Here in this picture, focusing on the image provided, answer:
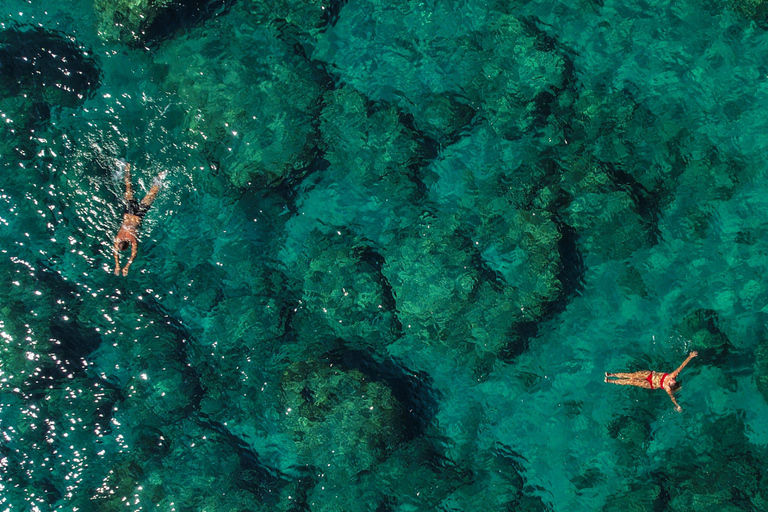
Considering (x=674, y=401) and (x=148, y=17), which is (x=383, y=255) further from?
(x=148, y=17)

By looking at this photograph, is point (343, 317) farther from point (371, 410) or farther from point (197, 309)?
point (197, 309)

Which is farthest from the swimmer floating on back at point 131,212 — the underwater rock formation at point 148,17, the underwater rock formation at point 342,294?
the underwater rock formation at point 342,294

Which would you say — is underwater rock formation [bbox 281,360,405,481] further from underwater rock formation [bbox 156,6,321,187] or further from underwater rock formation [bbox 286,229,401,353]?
underwater rock formation [bbox 156,6,321,187]

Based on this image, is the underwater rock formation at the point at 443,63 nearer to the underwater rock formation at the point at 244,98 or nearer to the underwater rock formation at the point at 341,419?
the underwater rock formation at the point at 244,98

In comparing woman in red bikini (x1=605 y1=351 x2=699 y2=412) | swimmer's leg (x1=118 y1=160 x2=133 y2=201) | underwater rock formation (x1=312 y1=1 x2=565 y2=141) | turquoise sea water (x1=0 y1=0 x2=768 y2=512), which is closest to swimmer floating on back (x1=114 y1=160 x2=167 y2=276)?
swimmer's leg (x1=118 y1=160 x2=133 y2=201)

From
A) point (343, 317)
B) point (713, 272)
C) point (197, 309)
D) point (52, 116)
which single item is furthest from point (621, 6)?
point (52, 116)

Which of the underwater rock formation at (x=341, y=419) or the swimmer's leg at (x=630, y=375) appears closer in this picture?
the swimmer's leg at (x=630, y=375)
